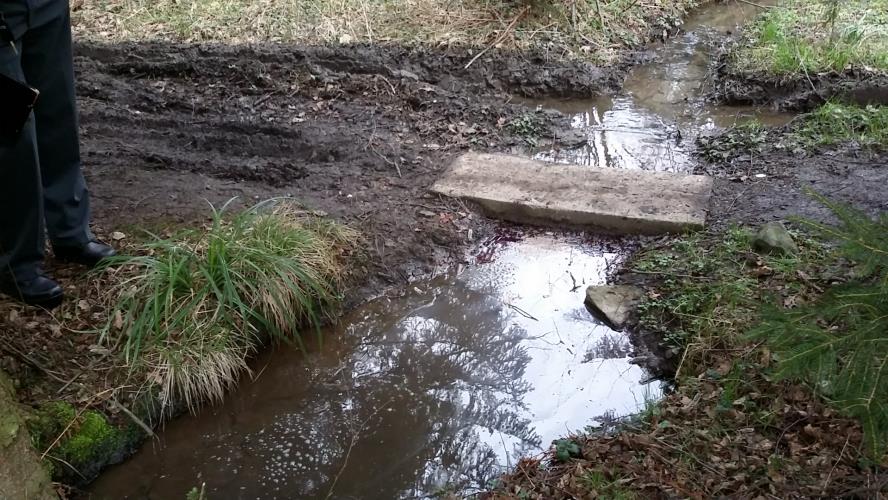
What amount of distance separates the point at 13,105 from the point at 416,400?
6.99 ft

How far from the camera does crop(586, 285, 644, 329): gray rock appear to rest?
368cm

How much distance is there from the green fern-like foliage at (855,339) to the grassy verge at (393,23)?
15.9ft

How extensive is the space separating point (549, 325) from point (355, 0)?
16.3ft

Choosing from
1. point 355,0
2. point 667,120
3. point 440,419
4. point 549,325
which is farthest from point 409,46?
point 440,419

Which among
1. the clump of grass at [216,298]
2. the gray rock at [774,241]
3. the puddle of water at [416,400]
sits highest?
the clump of grass at [216,298]

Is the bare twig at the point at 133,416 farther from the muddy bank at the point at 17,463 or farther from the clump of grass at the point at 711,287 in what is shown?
the clump of grass at the point at 711,287

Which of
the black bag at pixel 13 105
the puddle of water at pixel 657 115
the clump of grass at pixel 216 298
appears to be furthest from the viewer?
the puddle of water at pixel 657 115

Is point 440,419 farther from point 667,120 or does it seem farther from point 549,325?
point 667,120

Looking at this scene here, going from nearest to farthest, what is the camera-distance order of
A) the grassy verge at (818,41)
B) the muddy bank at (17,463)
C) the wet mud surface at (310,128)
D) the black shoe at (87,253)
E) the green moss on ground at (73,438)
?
the muddy bank at (17,463), the green moss on ground at (73,438), the black shoe at (87,253), the wet mud surface at (310,128), the grassy verge at (818,41)

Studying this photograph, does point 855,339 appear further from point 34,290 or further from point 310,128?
point 310,128

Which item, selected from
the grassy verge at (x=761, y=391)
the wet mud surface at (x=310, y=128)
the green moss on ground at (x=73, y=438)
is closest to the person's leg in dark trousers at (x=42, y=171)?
the wet mud surface at (x=310, y=128)

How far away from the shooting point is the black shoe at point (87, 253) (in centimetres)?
353

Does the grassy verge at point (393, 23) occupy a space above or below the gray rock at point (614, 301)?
above

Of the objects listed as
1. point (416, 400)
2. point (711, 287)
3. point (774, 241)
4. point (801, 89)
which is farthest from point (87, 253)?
point (801, 89)
